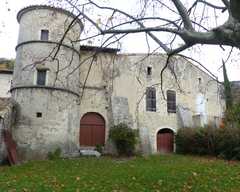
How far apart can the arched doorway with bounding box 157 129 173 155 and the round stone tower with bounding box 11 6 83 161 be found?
20.5 ft

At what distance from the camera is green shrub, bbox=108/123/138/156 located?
1182 centimetres

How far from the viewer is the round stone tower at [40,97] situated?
1033 cm

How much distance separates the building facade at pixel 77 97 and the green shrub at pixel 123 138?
0.85m

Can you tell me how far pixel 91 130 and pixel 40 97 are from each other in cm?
394

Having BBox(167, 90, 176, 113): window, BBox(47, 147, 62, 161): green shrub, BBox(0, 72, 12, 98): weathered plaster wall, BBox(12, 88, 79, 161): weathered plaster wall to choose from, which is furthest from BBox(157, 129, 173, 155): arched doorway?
BBox(0, 72, 12, 98): weathered plaster wall

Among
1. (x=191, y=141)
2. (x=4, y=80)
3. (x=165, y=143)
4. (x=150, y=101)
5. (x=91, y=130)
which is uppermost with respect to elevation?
(x=4, y=80)

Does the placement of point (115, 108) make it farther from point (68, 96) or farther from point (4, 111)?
point (4, 111)

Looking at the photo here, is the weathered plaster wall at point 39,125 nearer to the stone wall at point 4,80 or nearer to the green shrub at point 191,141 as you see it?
the stone wall at point 4,80


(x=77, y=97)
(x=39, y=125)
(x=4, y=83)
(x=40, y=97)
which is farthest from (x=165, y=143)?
(x=4, y=83)

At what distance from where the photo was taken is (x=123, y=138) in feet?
38.6

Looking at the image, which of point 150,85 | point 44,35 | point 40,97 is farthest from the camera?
point 150,85

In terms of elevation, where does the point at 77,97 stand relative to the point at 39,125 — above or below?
above

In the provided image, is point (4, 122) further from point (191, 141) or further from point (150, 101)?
point (191, 141)

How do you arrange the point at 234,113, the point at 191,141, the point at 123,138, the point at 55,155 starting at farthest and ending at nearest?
the point at 191,141 < the point at 234,113 < the point at 123,138 < the point at 55,155
